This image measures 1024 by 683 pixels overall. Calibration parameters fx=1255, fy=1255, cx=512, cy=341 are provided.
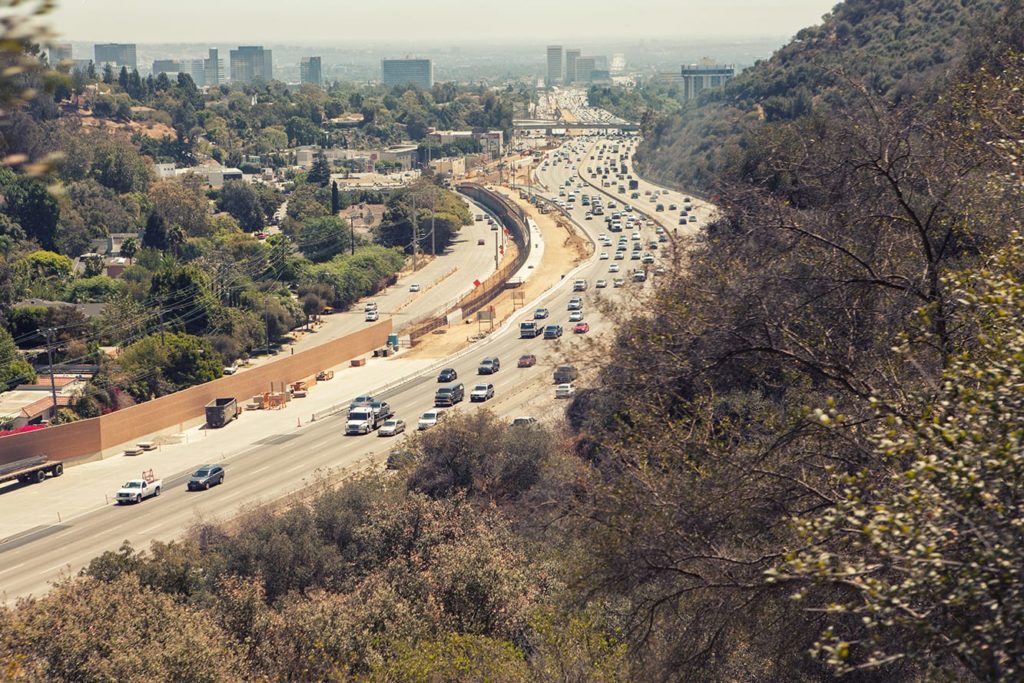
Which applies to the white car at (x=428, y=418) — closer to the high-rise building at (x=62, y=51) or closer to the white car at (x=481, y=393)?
the white car at (x=481, y=393)

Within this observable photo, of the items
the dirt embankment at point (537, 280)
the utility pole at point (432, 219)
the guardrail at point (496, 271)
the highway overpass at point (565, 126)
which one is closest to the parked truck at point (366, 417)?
the dirt embankment at point (537, 280)

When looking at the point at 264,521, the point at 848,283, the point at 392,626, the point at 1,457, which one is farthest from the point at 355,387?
the point at 848,283

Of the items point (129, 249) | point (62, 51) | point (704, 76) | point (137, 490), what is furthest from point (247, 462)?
point (704, 76)

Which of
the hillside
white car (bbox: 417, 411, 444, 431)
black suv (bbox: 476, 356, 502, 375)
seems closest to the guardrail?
black suv (bbox: 476, 356, 502, 375)

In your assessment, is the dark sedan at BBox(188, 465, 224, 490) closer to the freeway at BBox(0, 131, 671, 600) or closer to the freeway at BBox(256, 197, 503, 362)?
the freeway at BBox(0, 131, 671, 600)

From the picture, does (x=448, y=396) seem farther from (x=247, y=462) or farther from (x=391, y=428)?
(x=247, y=462)
